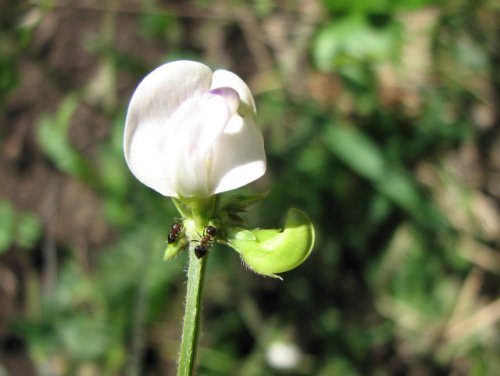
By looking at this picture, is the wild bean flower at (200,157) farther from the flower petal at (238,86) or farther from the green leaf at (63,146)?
the green leaf at (63,146)

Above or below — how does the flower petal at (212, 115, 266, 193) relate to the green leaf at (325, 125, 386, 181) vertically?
above

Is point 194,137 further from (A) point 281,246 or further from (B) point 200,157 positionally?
(A) point 281,246

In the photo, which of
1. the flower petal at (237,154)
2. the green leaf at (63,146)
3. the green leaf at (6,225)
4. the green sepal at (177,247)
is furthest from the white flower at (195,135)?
the green leaf at (6,225)

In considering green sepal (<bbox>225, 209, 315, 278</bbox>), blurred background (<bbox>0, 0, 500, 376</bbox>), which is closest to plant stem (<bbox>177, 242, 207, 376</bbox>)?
green sepal (<bbox>225, 209, 315, 278</bbox>)

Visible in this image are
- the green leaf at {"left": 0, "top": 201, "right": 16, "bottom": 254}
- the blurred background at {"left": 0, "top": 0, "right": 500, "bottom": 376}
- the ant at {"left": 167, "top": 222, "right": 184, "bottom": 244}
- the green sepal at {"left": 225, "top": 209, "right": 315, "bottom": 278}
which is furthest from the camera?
the green leaf at {"left": 0, "top": 201, "right": 16, "bottom": 254}

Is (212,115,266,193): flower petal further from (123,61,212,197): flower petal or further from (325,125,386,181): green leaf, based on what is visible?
(325,125,386,181): green leaf

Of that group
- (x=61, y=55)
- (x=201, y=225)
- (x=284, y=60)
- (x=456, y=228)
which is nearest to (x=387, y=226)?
(x=456, y=228)
